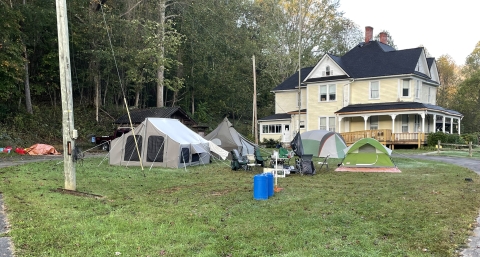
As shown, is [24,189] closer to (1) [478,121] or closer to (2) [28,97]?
(2) [28,97]

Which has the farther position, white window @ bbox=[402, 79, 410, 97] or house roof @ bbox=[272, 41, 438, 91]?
house roof @ bbox=[272, 41, 438, 91]

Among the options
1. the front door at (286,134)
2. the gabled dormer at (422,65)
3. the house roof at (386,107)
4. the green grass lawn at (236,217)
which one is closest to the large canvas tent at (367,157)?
the green grass lawn at (236,217)

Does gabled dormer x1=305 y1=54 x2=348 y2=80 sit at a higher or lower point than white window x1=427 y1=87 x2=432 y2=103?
higher

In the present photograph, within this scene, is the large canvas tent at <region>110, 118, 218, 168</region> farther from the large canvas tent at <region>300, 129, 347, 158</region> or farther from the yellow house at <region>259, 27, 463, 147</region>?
the yellow house at <region>259, 27, 463, 147</region>

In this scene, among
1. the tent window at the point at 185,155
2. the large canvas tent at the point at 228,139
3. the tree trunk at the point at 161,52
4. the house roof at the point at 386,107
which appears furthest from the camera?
the house roof at the point at 386,107

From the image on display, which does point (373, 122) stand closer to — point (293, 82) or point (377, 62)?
point (377, 62)

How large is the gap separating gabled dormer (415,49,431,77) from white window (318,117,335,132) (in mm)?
7375

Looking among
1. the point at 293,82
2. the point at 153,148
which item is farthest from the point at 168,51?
the point at 153,148

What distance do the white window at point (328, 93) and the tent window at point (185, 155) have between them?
17.3 metres

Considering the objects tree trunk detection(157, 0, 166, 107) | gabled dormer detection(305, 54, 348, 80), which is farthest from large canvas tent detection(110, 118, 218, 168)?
gabled dormer detection(305, 54, 348, 80)

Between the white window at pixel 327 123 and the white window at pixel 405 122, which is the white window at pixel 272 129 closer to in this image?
the white window at pixel 327 123

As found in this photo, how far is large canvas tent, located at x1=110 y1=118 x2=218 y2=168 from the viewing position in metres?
14.7

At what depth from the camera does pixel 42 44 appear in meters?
25.7

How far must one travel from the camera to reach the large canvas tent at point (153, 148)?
48.3 ft
